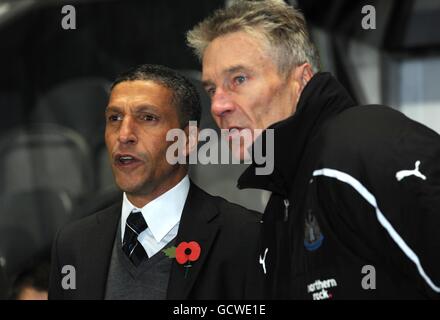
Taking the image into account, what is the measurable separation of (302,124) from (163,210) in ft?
0.79

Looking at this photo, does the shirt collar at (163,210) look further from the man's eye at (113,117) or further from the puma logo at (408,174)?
the puma logo at (408,174)

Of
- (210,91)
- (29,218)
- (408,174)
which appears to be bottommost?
(29,218)

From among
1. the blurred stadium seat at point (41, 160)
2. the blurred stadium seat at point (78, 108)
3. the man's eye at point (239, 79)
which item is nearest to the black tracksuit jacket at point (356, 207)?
the man's eye at point (239, 79)

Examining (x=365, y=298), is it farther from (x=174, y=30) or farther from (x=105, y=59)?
(x=105, y=59)

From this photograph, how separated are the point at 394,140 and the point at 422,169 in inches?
2.1

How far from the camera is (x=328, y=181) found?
1.04m

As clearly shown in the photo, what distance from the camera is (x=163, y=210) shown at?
3.98 feet

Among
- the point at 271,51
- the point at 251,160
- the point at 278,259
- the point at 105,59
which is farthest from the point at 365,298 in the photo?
the point at 105,59

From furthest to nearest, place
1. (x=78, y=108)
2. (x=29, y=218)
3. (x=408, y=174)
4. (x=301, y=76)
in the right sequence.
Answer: (x=78, y=108), (x=29, y=218), (x=301, y=76), (x=408, y=174)

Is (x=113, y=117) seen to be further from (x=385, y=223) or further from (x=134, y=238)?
(x=385, y=223)

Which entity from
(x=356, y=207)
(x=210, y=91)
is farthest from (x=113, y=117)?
(x=356, y=207)

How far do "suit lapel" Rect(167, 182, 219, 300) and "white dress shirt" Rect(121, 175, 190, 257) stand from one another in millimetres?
11

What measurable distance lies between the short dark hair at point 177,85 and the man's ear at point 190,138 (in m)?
0.01

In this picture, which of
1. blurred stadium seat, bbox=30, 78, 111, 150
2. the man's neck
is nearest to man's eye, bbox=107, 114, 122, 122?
the man's neck
